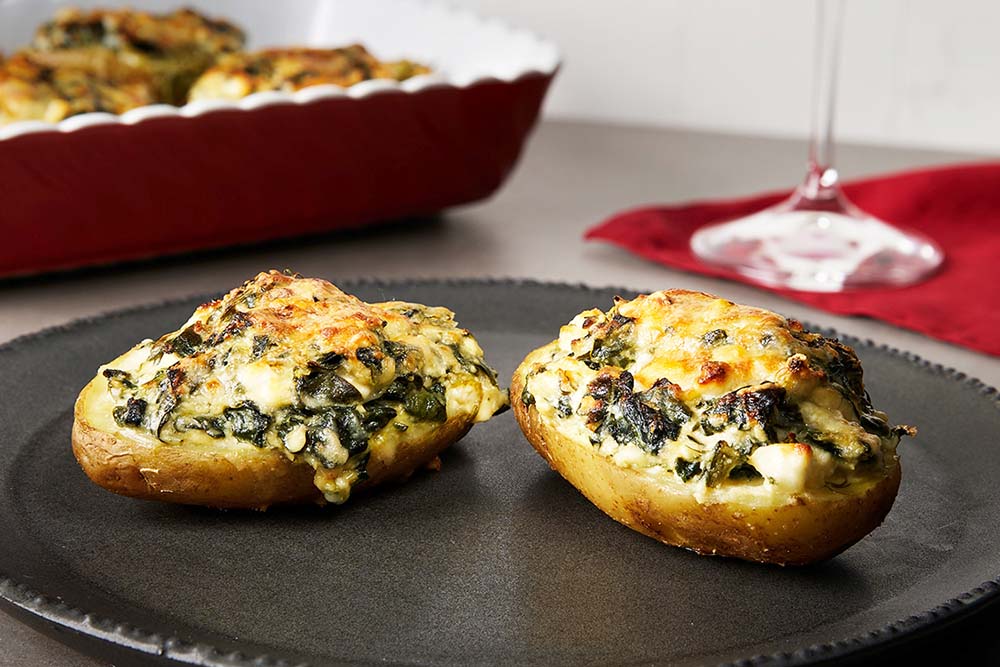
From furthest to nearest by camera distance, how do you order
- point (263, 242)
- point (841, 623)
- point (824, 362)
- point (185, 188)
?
point (263, 242), point (185, 188), point (824, 362), point (841, 623)

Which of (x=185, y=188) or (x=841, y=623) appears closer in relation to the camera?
(x=841, y=623)

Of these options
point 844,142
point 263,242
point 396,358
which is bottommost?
point 844,142

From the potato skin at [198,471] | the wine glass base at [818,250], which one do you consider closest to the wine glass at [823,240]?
the wine glass base at [818,250]

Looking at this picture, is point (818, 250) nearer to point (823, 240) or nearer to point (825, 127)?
point (823, 240)

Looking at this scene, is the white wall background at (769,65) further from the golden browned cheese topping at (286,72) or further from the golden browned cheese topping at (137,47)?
the golden browned cheese topping at (286,72)

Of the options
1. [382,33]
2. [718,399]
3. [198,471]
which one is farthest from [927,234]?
[198,471]

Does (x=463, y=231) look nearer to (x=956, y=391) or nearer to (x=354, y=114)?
(x=354, y=114)

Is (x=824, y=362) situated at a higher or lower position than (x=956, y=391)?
higher

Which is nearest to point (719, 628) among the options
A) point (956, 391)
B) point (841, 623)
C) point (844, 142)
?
point (841, 623)

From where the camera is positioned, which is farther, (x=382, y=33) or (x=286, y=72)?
(x=382, y=33)
